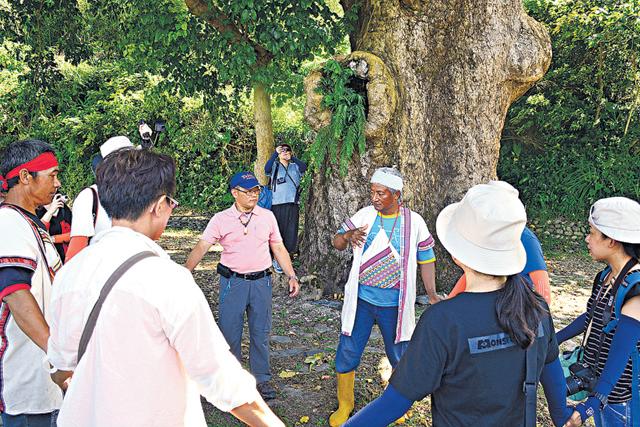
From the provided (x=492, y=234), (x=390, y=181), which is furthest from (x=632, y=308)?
(x=390, y=181)

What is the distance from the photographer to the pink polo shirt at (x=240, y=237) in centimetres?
493

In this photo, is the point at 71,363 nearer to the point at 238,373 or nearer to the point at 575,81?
the point at 238,373

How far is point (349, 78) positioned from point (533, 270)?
433 centimetres

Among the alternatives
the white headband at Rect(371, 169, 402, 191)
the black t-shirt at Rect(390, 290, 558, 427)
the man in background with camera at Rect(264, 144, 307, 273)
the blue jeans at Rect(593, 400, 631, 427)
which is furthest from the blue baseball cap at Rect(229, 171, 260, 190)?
the man in background with camera at Rect(264, 144, 307, 273)

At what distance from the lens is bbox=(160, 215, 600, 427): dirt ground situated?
5.04 metres

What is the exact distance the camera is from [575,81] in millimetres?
11625

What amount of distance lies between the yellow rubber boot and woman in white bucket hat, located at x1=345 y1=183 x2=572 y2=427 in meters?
2.46

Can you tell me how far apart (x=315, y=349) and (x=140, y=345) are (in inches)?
185

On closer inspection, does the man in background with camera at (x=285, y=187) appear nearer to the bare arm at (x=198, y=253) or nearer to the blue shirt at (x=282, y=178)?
the blue shirt at (x=282, y=178)

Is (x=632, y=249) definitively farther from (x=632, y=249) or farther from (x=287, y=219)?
(x=287, y=219)

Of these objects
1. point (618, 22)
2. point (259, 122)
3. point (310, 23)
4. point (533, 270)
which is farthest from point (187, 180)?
point (533, 270)

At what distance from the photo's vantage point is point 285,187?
959cm

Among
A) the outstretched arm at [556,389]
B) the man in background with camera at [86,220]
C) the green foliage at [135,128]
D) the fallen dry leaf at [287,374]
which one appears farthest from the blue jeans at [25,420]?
the green foliage at [135,128]

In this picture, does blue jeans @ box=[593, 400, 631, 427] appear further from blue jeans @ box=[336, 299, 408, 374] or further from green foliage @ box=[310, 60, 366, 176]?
green foliage @ box=[310, 60, 366, 176]
